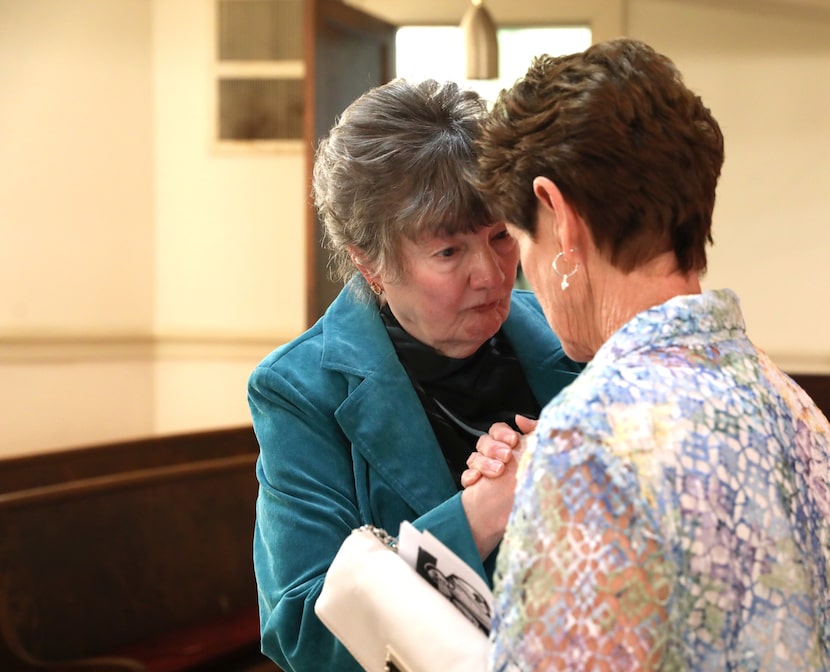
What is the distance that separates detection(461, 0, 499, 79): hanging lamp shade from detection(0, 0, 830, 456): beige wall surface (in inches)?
63.2

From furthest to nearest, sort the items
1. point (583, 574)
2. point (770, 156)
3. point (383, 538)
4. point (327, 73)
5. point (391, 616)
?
point (770, 156) → point (327, 73) → point (383, 538) → point (391, 616) → point (583, 574)

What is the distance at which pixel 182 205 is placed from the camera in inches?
274

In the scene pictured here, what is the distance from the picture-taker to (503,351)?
2.05 m

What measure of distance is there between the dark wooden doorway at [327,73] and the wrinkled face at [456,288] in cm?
335

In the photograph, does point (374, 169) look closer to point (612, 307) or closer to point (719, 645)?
point (612, 307)

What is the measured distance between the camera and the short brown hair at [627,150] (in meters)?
1.22

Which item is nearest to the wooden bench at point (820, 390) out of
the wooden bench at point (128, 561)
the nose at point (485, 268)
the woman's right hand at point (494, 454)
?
the nose at point (485, 268)

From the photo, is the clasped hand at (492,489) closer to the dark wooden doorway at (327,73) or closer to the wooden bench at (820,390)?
the wooden bench at (820,390)

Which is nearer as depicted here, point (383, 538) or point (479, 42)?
point (383, 538)

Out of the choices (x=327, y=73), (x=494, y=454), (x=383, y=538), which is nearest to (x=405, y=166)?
(x=494, y=454)

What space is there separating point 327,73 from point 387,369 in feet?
13.3

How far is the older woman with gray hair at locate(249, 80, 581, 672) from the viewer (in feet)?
5.69

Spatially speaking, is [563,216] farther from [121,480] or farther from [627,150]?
[121,480]

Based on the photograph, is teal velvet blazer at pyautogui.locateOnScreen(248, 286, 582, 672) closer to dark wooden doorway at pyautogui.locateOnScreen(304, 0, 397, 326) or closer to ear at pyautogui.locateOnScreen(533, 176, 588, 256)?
ear at pyautogui.locateOnScreen(533, 176, 588, 256)
